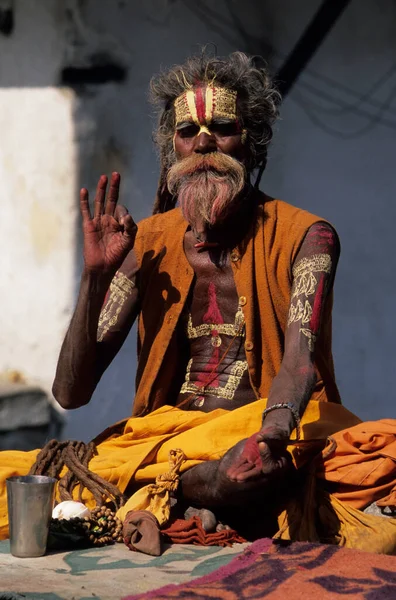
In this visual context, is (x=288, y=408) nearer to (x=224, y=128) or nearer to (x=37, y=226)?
(x=224, y=128)

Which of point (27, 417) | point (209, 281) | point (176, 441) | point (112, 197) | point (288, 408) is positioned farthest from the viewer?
point (27, 417)

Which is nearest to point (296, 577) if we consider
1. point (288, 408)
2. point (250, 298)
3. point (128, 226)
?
point (288, 408)

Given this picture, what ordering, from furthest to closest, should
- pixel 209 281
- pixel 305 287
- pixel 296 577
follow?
1. pixel 209 281
2. pixel 305 287
3. pixel 296 577

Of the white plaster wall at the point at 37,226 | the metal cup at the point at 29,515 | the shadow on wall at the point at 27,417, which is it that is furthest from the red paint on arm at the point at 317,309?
the shadow on wall at the point at 27,417

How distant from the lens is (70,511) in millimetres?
4641

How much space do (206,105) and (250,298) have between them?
91 cm

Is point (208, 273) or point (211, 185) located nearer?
point (211, 185)

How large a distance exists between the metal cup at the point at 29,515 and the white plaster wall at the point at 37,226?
336 cm

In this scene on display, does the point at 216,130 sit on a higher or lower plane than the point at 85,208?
higher

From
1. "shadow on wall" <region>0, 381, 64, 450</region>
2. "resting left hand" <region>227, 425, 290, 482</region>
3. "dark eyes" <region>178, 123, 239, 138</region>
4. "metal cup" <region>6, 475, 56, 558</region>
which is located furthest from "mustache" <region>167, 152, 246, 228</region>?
"shadow on wall" <region>0, 381, 64, 450</region>

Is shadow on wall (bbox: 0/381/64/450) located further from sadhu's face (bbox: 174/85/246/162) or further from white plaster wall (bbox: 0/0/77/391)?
sadhu's face (bbox: 174/85/246/162)

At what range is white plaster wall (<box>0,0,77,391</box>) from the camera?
298 inches

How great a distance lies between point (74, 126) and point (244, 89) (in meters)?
2.32

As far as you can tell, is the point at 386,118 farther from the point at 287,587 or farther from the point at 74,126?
the point at 287,587
